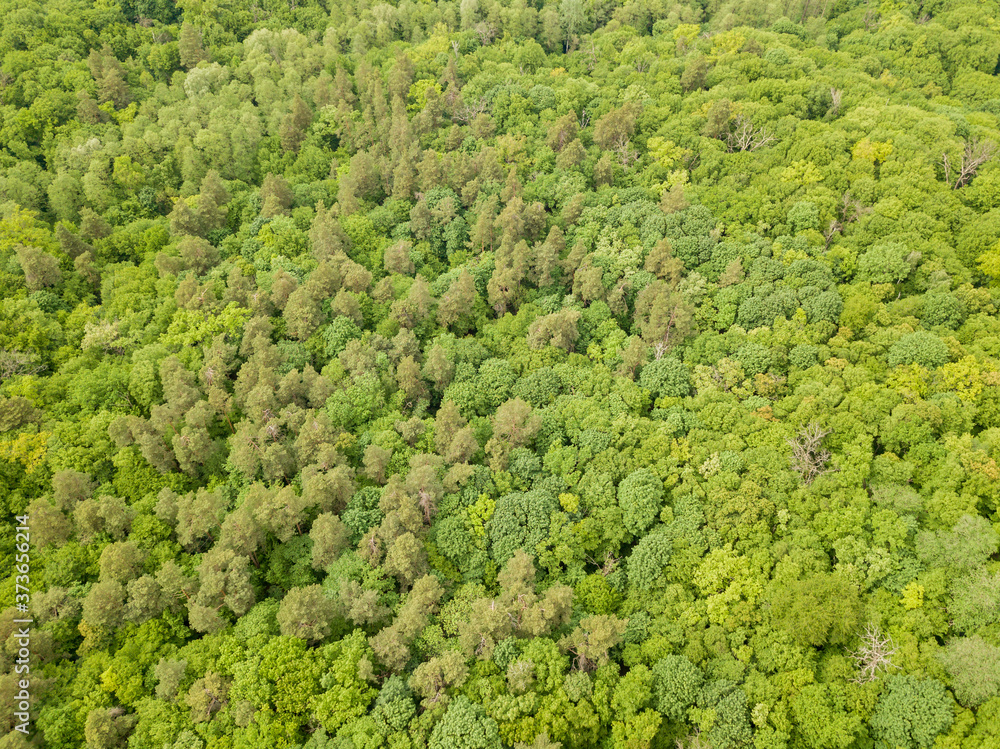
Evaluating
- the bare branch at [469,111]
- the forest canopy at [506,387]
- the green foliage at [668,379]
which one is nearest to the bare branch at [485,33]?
the forest canopy at [506,387]

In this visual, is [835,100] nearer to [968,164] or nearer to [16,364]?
[968,164]

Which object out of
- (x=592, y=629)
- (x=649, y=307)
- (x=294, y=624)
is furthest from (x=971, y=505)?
(x=294, y=624)

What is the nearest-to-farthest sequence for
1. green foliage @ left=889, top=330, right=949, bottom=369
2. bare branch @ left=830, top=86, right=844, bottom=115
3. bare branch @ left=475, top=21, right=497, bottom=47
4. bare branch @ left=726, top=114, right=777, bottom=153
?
green foliage @ left=889, top=330, right=949, bottom=369
bare branch @ left=726, top=114, right=777, bottom=153
bare branch @ left=830, top=86, right=844, bottom=115
bare branch @ left=475, top=21, right=497, bottom=47

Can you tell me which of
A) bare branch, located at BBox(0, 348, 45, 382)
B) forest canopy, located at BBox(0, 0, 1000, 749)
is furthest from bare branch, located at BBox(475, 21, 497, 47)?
bare branch, located at BBox(0, 348, 45, 382)

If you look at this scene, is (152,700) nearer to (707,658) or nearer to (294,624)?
(294,624)

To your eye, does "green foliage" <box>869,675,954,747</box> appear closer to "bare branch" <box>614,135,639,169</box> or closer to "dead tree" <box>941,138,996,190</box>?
"dead tree" <box>941,138,996,190</box>

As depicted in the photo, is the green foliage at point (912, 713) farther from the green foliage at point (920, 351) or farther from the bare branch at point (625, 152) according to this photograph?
the bare branch at point (625, 152)
